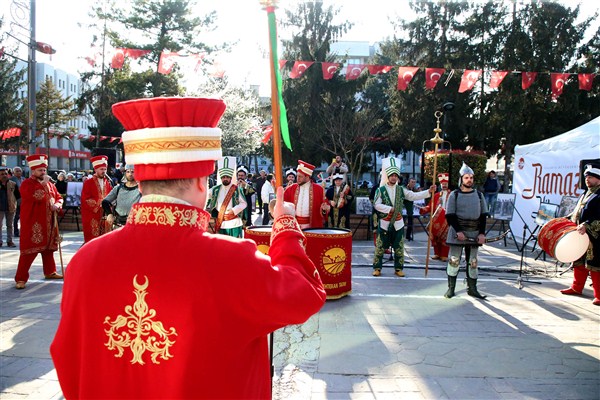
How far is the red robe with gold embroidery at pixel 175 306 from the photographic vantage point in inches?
53.9

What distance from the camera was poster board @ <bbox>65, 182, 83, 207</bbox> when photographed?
14.2 meters

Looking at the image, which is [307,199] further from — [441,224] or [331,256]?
[441,224]

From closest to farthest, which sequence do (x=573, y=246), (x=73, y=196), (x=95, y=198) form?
(x=573, y=246), (x=95, y=198), (x=73, y=196)

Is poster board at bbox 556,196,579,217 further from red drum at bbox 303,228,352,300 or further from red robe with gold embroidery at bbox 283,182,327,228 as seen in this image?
red drum at bbox 303,228,352,300

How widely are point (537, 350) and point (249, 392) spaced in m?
4.25

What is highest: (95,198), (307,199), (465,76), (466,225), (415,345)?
(465,76)

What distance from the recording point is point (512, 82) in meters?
23.9

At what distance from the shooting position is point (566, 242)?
6320 mm

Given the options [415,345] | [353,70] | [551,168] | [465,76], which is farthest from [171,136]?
[353,70]

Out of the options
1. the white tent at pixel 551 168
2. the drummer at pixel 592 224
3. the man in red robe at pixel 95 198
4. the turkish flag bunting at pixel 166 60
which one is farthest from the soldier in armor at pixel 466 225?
the turkish flag bunting at pixel 166 60

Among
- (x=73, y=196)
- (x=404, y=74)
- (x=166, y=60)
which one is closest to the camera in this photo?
(x=404, y=74)

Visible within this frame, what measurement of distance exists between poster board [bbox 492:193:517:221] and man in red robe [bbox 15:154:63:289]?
34.4ft

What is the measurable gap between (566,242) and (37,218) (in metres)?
7.96

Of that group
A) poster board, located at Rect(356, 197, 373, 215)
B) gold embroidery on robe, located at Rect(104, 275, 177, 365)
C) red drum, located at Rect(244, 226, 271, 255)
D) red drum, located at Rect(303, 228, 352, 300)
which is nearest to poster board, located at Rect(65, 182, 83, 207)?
poster board, located at Rect(356, 197, 373, 215)
